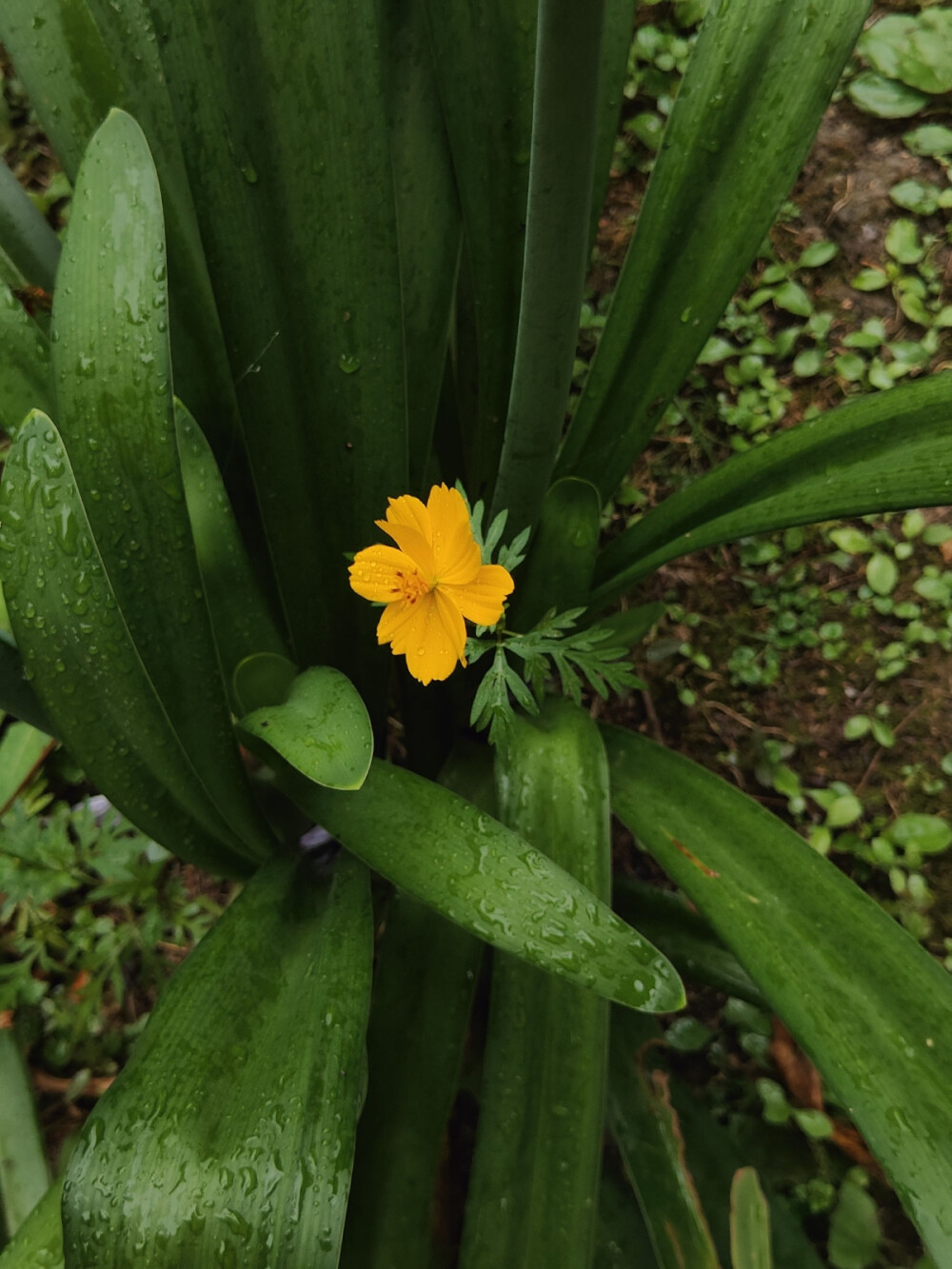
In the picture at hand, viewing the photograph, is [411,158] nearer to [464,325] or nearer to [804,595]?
[464,325]

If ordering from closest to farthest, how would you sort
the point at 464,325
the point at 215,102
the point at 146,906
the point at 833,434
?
the point at 215,102, the point at 833,434, the point at 464,325, the point at 146,906

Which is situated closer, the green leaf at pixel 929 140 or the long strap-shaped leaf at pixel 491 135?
the long strap-shaped leaf at pixel 491 135

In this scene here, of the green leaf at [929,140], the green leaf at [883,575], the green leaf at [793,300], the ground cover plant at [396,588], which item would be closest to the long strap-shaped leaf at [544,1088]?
the ground cover plant at [396,588]

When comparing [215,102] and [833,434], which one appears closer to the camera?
[215,102]

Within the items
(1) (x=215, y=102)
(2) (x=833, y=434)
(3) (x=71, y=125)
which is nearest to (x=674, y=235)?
(2) (x=833, y=434)

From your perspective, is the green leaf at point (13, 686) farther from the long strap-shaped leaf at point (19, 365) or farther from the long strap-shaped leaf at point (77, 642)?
the long strap-shaped leaf at point (19, 365)

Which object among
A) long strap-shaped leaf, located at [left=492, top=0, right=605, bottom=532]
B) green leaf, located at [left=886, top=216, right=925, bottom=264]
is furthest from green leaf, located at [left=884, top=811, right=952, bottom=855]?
green leaf, located at [left=886, top=216, right=925, bottom=264]

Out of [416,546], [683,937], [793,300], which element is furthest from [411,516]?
[793,300]
